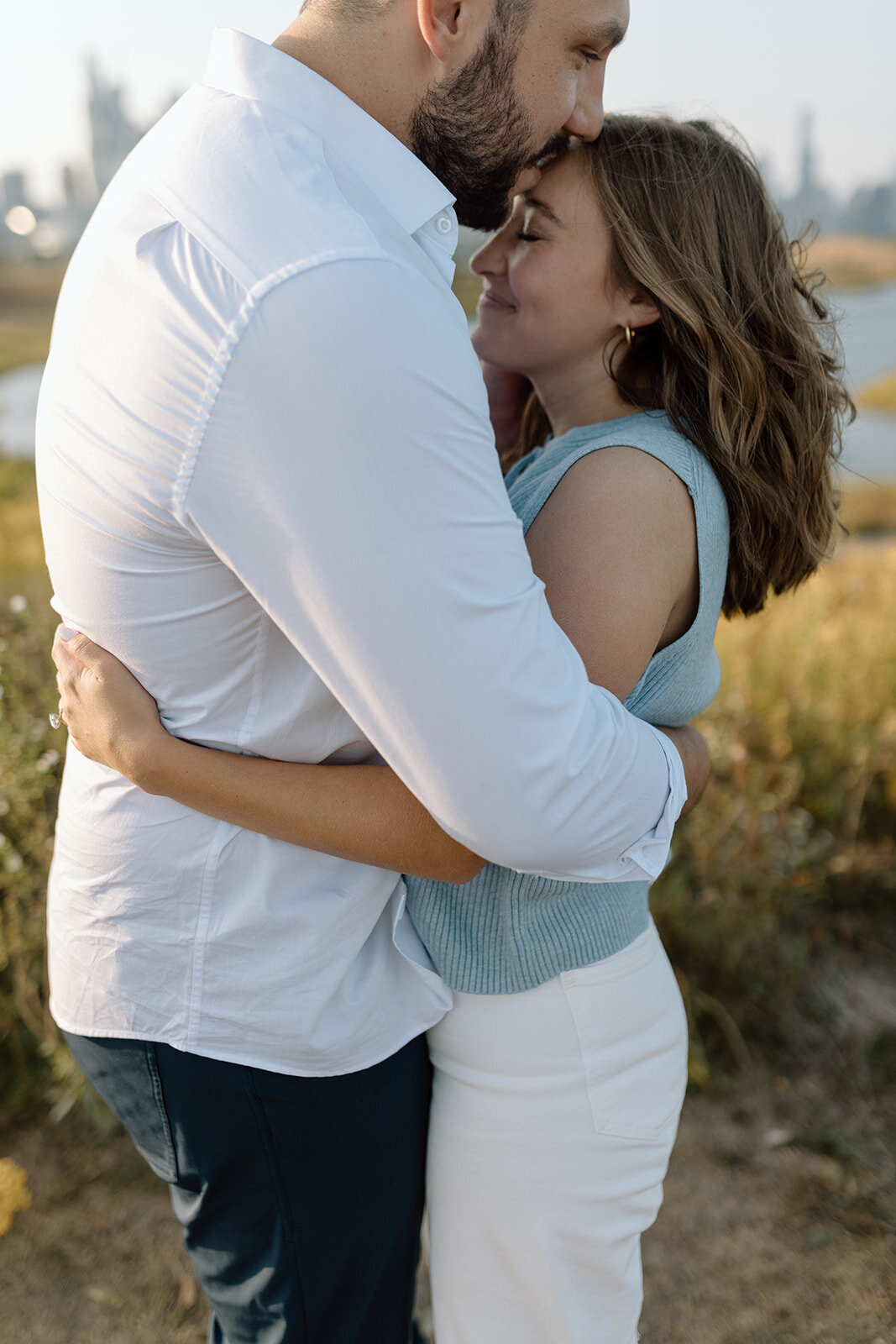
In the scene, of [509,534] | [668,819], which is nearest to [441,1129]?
[668,819]

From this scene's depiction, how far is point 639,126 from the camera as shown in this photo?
1.50 metres

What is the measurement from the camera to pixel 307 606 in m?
0.88

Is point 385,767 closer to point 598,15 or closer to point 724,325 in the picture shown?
point 724,325

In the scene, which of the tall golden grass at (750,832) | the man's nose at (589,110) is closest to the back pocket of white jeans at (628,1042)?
the man's nose at (589,110)

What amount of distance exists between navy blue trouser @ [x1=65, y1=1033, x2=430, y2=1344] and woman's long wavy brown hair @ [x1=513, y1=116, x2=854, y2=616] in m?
0.92

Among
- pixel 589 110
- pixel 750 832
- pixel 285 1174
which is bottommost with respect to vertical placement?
pixel 750 832

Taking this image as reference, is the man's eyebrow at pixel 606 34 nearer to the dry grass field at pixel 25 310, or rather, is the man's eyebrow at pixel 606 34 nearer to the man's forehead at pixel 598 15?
the man's forehead at pixel 598 15

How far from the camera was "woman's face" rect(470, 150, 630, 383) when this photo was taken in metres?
1.50

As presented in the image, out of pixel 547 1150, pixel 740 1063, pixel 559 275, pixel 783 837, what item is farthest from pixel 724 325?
pixel 740 1063

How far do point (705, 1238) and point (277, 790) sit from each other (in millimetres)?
2001

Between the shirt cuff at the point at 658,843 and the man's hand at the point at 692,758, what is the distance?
14.9 inches

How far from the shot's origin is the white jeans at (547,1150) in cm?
137

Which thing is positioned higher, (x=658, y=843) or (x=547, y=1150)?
(x=658, y=843)

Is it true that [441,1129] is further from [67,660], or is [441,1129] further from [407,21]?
[407,21]
